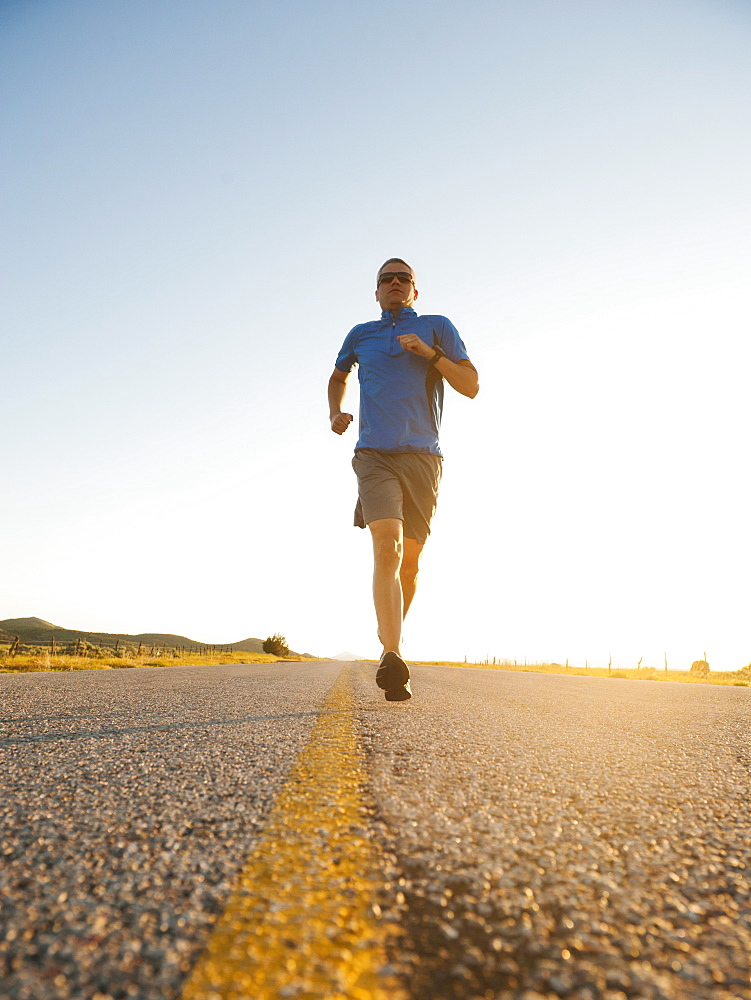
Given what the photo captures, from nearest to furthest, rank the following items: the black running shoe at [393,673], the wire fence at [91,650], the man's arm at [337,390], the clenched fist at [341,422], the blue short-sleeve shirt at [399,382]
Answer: the black running shoe at [393,673] < the blue short-sleeve shirt at [399,382] < the clenched fist at [341,422] < the man's arm at [337,390] < the wire fence at [91,650]

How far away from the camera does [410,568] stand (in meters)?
4.47

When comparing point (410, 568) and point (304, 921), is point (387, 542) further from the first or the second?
point (304, 921)

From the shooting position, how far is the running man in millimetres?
3828

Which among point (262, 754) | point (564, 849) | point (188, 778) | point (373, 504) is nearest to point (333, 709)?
point (373, 504)

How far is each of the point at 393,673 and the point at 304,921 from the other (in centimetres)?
270

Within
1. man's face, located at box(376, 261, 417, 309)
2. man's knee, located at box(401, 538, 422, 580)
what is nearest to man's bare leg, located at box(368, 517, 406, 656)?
man's knee, located at box(401, 538, 422, 580)

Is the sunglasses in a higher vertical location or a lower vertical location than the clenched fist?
higher

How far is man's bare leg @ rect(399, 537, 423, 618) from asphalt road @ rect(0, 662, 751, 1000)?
211cm

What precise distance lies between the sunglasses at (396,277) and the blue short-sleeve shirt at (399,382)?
8.7 inches

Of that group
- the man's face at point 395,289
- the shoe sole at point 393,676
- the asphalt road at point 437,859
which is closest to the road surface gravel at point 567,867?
the asphalt road at point 437,859

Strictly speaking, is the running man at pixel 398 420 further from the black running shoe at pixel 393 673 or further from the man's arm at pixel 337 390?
the black running shoe at pixel 393 673

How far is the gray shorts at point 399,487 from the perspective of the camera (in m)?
3.90

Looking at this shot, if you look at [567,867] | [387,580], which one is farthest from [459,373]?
[567,867]

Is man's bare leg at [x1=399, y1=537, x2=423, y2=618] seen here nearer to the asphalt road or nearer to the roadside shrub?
the asphalt road
